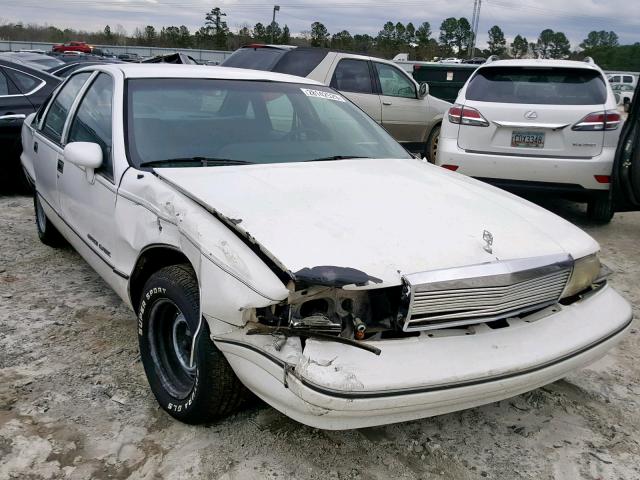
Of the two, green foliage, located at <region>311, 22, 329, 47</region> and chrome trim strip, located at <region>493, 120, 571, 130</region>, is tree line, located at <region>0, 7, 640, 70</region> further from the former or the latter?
chrome trim strip, located at <region>493, 120, 571, 130</region>

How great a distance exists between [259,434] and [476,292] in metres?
1.07

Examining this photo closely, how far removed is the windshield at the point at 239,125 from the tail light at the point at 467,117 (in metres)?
2.36

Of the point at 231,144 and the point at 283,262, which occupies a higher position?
the point at 231,144

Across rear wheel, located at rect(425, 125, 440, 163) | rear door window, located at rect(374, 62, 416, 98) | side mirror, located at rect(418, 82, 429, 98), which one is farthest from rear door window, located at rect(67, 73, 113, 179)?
rear wheel, located at rect(425, 125, 440, 163)

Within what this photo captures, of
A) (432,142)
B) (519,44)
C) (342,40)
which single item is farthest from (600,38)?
(432,142)

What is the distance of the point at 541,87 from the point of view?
237 inches

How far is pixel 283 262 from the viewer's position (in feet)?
6.70

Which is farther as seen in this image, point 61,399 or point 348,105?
point 348,105

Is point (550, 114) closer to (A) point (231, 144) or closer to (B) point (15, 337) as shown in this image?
(A) point (231, 144)

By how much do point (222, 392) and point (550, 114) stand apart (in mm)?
4590

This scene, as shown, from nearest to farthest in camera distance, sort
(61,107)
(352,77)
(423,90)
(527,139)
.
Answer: (61,107) → (527,139) → (352,77) → (423,90)

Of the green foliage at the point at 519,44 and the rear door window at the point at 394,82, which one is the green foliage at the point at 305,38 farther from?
the rear door window at the point at 394,82

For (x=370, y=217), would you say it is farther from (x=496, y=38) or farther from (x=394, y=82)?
(x=496, y=38)

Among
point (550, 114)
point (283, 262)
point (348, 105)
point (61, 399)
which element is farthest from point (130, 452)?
point (550, 114)
